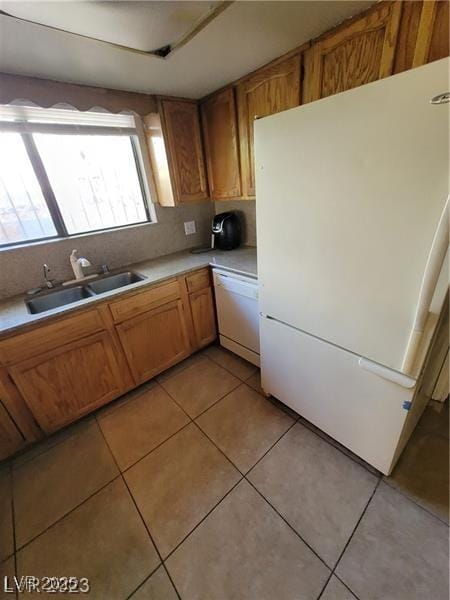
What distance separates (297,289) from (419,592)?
1.27 m

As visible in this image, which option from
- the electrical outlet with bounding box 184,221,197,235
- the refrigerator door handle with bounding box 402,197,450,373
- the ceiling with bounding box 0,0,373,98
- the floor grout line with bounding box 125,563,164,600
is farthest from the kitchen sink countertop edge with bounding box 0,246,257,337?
the floor grout line with bounding box 125,563,164,600

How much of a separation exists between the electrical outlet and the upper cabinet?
1.10 ft

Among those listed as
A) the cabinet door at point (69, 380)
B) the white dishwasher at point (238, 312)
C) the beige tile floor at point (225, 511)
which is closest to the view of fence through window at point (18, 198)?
the cabinet door at point (69, 380)

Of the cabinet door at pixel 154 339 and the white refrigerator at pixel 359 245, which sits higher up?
the white refrigerator at pixel 359 245

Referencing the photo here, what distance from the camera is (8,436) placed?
1453 mm

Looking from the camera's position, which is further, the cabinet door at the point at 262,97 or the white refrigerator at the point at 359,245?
the cabinet door at the point at 262,97

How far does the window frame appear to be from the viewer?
1593 mm

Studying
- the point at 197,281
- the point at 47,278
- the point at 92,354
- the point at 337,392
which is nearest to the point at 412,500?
the point at 337,392

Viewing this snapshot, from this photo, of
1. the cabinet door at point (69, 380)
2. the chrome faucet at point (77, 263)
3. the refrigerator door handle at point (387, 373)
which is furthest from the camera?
the chrome faucet at point (77, 263)

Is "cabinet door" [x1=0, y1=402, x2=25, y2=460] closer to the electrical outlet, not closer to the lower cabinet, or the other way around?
the lower cabinet

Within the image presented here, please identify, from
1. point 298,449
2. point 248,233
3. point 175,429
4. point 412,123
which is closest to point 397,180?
point 412,123

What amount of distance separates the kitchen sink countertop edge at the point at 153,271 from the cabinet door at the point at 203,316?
0.26m

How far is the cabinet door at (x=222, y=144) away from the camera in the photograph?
5.89 ft

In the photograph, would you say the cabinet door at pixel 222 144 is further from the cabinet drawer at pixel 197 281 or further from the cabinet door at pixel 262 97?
the cabinet drawer at pixel 197 281
